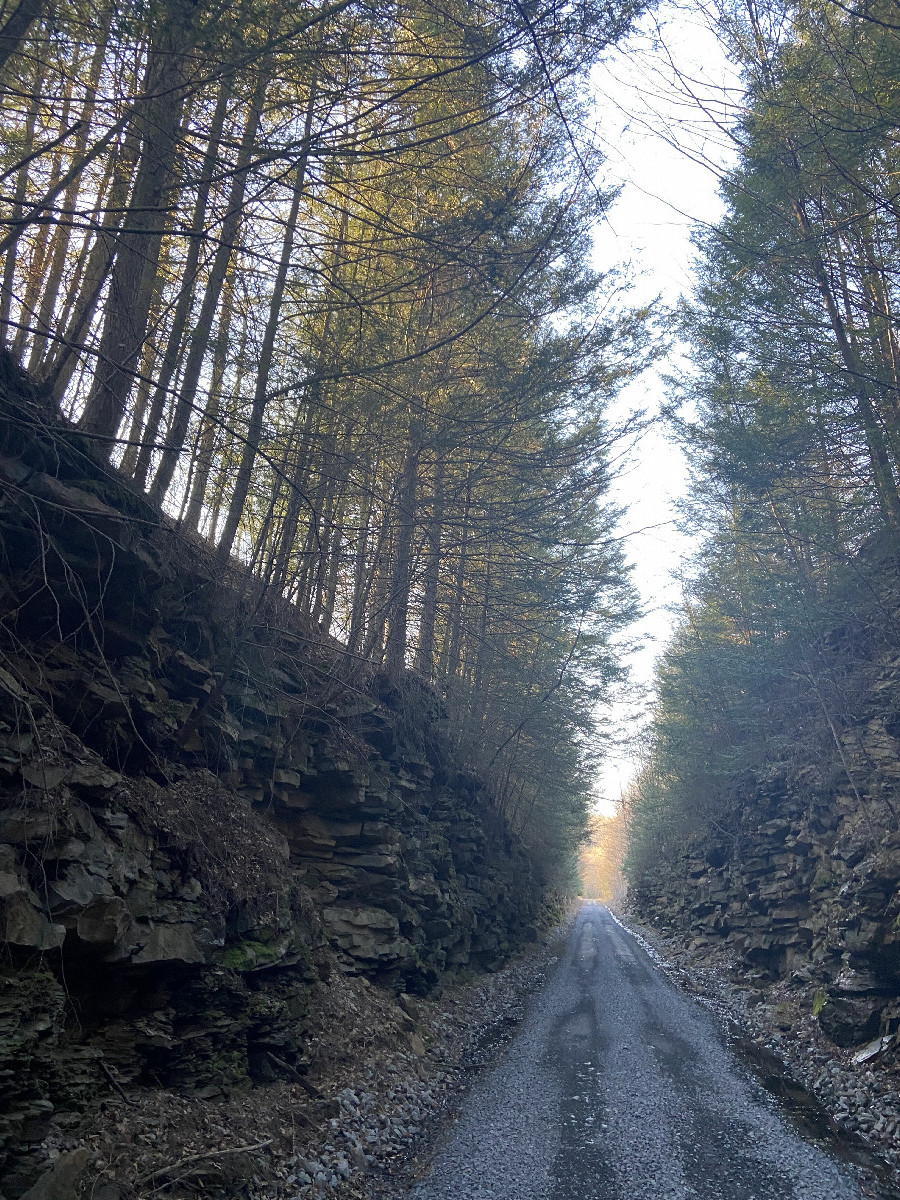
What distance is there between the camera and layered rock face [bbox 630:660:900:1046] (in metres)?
8.95

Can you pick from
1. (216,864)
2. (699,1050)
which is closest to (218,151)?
(216,864)

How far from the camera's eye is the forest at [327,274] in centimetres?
436

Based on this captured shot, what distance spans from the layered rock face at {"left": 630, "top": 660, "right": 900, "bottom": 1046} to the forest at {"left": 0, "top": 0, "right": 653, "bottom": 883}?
526cm

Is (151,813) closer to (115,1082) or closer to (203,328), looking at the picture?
(115,1082)

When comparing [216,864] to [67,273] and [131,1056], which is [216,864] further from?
[67,273]

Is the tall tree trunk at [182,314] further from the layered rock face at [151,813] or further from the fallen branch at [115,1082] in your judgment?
the fallen branch at [115,1082]

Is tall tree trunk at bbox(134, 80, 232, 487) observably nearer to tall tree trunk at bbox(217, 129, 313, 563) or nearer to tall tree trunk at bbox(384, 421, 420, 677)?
tall tree trunk at bbox(217, 129, 313, 563)

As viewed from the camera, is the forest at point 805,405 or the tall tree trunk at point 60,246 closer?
the tall tree trunk at point 60,246

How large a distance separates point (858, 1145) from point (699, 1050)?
329 centimetres

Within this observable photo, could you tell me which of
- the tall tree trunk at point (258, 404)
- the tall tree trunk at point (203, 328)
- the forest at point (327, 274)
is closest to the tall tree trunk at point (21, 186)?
the forest at point (327, 274)

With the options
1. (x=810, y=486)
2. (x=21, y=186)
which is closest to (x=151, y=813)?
(x=21, y=186)

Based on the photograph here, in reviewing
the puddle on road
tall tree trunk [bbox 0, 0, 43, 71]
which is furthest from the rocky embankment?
tall tree trunk [bbox 0, 0, 43, 71]

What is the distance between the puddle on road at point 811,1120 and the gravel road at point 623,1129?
18 centimetres

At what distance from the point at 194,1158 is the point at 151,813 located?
2.28 m
